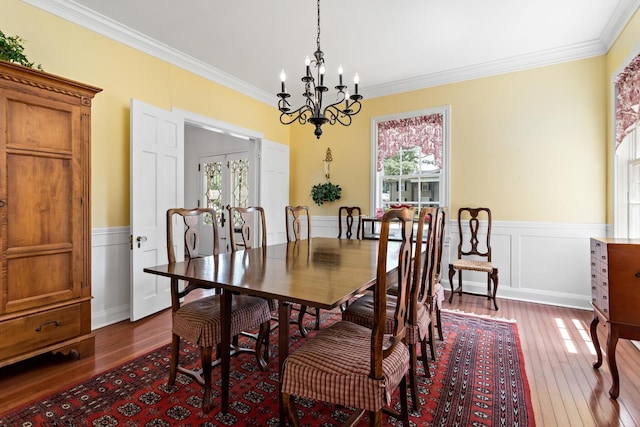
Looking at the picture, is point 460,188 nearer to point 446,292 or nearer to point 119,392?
point 446,292

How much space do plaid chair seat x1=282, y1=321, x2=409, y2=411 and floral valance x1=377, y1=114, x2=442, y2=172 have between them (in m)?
3.45

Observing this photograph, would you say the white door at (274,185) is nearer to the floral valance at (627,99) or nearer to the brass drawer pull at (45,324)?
the brass drawer pull at (45,324)

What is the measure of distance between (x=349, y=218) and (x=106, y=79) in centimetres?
342

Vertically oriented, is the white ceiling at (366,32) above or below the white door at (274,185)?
above

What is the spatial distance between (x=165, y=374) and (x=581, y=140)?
15.1ft

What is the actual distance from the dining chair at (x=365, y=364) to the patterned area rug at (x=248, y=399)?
497mm

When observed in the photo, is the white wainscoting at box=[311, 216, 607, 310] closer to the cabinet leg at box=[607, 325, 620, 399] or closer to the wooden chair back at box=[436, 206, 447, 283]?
the wooden chair back at box=[436, 206, 447, 283]

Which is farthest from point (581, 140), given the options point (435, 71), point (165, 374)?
point (165, 374)

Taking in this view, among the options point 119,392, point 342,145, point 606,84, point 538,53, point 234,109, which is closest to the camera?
point 119,392

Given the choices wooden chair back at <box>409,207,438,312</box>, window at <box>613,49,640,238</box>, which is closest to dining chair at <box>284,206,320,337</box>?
wooden chair back at <box>409,207,438,312</box>

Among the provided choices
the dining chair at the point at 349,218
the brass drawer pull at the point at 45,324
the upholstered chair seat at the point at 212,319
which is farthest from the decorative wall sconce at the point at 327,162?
the brass drawer pull at the point at 45,324

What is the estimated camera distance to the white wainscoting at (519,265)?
10.1 ft

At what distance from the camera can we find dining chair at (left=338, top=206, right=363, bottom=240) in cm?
487

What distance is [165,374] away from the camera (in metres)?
2.17
